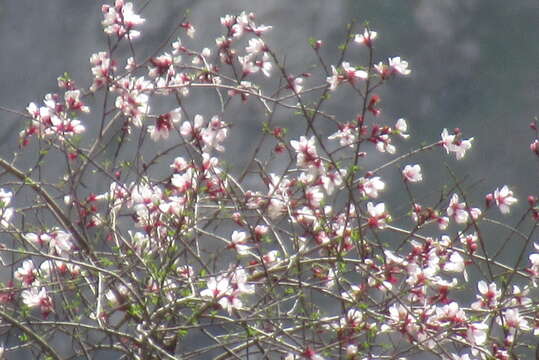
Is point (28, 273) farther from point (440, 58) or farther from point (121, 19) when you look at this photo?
point (440, 58)

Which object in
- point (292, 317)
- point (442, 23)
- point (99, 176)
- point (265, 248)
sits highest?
point (442, 23)

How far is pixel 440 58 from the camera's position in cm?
498

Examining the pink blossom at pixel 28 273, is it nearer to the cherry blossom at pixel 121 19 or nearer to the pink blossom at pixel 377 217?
the cherry blossom at pixel 121 19

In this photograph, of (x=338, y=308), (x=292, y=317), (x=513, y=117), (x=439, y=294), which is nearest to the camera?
(x=292, y=317)

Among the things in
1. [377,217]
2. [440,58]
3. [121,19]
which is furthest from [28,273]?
[440,58]

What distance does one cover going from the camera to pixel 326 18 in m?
5.04

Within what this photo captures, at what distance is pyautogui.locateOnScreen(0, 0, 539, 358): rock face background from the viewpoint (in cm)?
487

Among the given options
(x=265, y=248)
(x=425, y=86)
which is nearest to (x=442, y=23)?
(x=425, y=86)

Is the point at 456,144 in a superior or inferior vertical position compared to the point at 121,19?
inferior

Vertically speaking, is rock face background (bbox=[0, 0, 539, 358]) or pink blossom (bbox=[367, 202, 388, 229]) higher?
rock face background (bbox=[0, 0, 539, 358])

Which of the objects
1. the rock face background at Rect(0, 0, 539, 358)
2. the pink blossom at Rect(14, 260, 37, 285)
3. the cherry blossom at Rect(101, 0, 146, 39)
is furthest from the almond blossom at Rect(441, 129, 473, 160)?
the rock face background at Rect(0, 0, 539, 358)

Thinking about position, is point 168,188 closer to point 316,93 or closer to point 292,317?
point 292,317

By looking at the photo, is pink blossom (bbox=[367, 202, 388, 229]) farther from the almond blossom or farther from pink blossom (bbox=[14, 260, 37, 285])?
pink blossom (bbox=[14, 260, 37, 285])

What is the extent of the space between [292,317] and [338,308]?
69.7 inches
